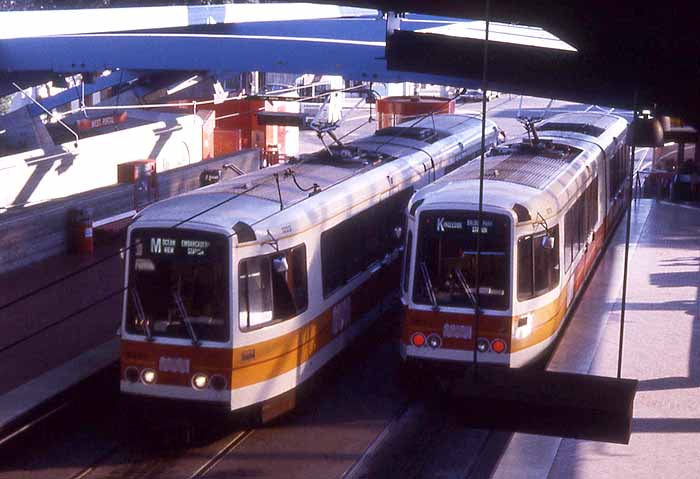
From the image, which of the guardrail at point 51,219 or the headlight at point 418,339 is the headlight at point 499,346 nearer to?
the headlight at point 418,339

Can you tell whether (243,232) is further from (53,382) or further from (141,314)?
(53,382)

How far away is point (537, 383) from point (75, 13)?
73.0ft

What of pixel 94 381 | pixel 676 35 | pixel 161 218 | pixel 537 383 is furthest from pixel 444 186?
pixel 537 383

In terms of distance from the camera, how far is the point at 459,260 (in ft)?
39.4

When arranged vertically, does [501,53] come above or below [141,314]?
above

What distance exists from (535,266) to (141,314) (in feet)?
15.0

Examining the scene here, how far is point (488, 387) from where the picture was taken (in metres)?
5.75

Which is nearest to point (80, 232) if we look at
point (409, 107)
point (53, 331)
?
point (53, 331)

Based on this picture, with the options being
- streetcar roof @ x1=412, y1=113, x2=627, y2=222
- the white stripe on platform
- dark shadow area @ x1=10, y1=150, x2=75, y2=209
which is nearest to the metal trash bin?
dark shadow area @ x1=10, y1=150, x2=75, y2=209

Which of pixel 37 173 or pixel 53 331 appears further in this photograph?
pixel 37 173

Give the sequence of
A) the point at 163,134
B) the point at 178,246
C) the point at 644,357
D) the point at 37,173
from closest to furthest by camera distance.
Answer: the point at 178,246 < the point at 644,357 < the point at 37,173 < the point at 163,134

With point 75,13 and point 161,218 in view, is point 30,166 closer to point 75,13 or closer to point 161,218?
point 75,13

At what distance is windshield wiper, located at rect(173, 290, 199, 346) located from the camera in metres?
10.6

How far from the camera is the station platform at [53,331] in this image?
12336 mm
